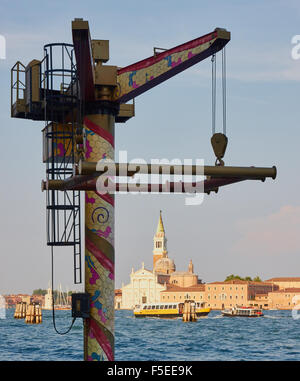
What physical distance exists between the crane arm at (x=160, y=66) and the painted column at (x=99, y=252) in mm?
653

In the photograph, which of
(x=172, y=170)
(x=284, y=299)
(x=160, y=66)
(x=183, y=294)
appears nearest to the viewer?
(x=172, y=170)

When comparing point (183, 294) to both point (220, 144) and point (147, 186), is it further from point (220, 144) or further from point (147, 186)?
point (220, 144)

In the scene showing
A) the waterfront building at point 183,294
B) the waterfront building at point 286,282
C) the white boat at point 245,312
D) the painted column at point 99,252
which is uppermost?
the painted column at point 99,252

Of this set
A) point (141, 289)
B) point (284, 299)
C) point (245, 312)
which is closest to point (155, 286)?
point (141, 289)

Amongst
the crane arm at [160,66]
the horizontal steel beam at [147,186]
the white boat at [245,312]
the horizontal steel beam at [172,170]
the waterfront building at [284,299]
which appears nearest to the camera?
the horizontal steel beam at [172,170]

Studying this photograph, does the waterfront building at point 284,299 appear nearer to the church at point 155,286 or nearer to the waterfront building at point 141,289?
the church at point 155,286

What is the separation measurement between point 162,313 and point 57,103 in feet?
388

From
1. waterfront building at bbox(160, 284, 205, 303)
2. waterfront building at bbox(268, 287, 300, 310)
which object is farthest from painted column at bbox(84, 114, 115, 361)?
waterfront building at bbox(160, 284, 205, 303)

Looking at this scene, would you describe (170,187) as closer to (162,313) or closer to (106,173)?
(106,173)

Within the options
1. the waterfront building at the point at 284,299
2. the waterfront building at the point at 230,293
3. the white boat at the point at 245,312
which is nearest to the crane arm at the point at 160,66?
the white boat at the point at 245,312

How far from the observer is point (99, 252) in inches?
614

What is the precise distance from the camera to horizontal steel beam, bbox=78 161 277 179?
35.7 feet

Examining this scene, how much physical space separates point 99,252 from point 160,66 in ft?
11.7

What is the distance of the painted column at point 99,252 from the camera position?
1550 cm
